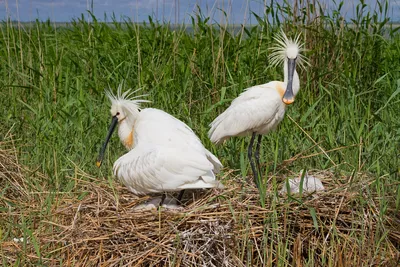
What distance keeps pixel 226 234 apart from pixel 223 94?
251cm

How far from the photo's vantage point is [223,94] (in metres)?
6.41

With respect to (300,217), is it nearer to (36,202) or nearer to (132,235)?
(132,235)

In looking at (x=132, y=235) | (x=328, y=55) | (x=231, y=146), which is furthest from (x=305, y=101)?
(x=132, y=235)

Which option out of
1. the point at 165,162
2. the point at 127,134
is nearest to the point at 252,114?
the point at 127,134

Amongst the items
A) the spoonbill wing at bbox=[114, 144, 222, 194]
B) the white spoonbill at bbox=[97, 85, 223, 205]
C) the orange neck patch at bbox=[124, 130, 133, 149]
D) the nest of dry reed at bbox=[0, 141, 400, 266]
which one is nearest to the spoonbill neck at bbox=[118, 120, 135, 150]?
the orange neck patch at bbox=[124, 130, 133, 149]

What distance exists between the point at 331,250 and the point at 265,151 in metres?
2.22

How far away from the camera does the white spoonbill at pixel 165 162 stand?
4500 millimetres

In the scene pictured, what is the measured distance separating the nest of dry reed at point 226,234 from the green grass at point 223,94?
513 mm

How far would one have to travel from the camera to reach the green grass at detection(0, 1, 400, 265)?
5.57 metres

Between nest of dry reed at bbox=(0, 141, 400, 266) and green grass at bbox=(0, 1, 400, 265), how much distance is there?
0.51 m

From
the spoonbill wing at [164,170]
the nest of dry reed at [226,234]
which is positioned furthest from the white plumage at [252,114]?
the nest of dry reed at [226,234]

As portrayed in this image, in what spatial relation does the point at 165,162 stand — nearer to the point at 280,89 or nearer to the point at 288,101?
the point at 288,101

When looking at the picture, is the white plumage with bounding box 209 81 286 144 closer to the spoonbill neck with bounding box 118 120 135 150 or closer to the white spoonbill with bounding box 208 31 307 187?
the white spoonbill with bounding box 208 31 307 187

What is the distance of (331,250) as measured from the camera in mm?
4105
